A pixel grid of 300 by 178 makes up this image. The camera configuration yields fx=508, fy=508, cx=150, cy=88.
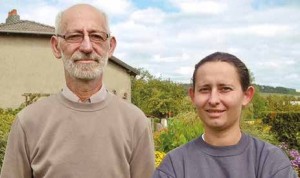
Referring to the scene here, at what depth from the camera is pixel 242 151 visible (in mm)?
2373

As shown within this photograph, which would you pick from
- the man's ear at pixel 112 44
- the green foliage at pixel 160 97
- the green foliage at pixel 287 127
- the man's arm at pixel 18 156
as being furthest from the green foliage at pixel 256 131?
the green foliage at pixel 160 97

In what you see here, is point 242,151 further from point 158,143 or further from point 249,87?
point 158,143

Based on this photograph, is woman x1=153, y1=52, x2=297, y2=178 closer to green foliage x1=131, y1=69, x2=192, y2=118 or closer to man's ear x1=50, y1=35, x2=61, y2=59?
man's ear x1=50, y1=35, x2=61, y2=59

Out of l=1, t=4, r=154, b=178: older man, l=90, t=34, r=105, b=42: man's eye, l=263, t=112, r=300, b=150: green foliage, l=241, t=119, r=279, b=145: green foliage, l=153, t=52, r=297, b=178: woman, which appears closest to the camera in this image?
l=153, t=52, r=297, b=178: woman

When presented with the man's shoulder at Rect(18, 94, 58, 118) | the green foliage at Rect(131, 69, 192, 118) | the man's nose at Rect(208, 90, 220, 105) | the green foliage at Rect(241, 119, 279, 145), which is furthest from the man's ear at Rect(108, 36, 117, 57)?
the green foliage at Rect(131, 69, 192, 118)

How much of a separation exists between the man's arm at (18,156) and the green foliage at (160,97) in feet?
120

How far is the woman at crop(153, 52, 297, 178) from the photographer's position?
7.57 ft

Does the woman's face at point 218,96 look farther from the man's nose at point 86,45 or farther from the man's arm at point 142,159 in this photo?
the man's nose at point 86,45

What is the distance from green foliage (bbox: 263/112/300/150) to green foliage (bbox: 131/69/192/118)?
877 inches

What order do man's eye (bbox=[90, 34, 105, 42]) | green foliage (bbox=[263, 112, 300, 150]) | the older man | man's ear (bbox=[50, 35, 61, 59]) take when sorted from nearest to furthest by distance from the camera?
the older man, man's eye (bbox=[90, 34, 105, 42]), man's ear (bbox=[50, 35, 61, 59]), green foliage (bbox=[263, 112, 300, 150])

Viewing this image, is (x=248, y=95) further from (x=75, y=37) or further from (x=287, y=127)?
(x=287, y=127)

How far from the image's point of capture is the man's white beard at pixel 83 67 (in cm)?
270

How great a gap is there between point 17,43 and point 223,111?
25544mm

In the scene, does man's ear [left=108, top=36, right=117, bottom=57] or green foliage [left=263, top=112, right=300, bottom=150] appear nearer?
man's ear [left=108, top=36, right=117, bottom=57]
